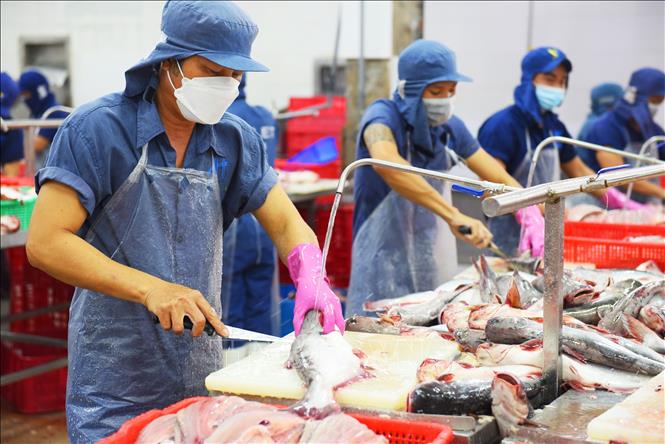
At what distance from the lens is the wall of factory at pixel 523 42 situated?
29.9 feet

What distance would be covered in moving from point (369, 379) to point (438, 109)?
8.87 feet

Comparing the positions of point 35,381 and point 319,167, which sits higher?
point 319,167

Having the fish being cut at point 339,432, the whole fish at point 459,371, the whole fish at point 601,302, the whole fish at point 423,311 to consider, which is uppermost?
the fish being cut at point 339,432

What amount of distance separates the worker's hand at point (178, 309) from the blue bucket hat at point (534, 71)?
3.74m

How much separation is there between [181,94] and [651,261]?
2430 mm

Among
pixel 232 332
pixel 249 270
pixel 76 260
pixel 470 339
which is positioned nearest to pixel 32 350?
pixel 249 270

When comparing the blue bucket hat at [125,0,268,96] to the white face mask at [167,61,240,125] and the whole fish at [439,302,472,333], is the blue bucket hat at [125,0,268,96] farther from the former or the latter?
the whole fish at [439,302,472,333]

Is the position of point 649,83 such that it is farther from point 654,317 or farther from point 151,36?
point 654,317

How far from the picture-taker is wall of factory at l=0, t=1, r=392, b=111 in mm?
9266

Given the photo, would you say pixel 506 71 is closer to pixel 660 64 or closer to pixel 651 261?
pixel 660 64

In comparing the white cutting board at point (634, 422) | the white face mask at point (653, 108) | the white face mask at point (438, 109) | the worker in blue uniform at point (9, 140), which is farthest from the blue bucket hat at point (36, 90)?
the white cutting board at point (634, 422)

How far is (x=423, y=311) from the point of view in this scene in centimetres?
367

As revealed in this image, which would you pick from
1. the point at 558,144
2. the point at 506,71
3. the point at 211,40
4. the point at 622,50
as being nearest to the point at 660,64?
the point at 622,50

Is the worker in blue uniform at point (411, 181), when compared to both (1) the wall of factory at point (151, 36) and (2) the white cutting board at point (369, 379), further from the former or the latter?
(1) the wall of factory at point (151, 36)
